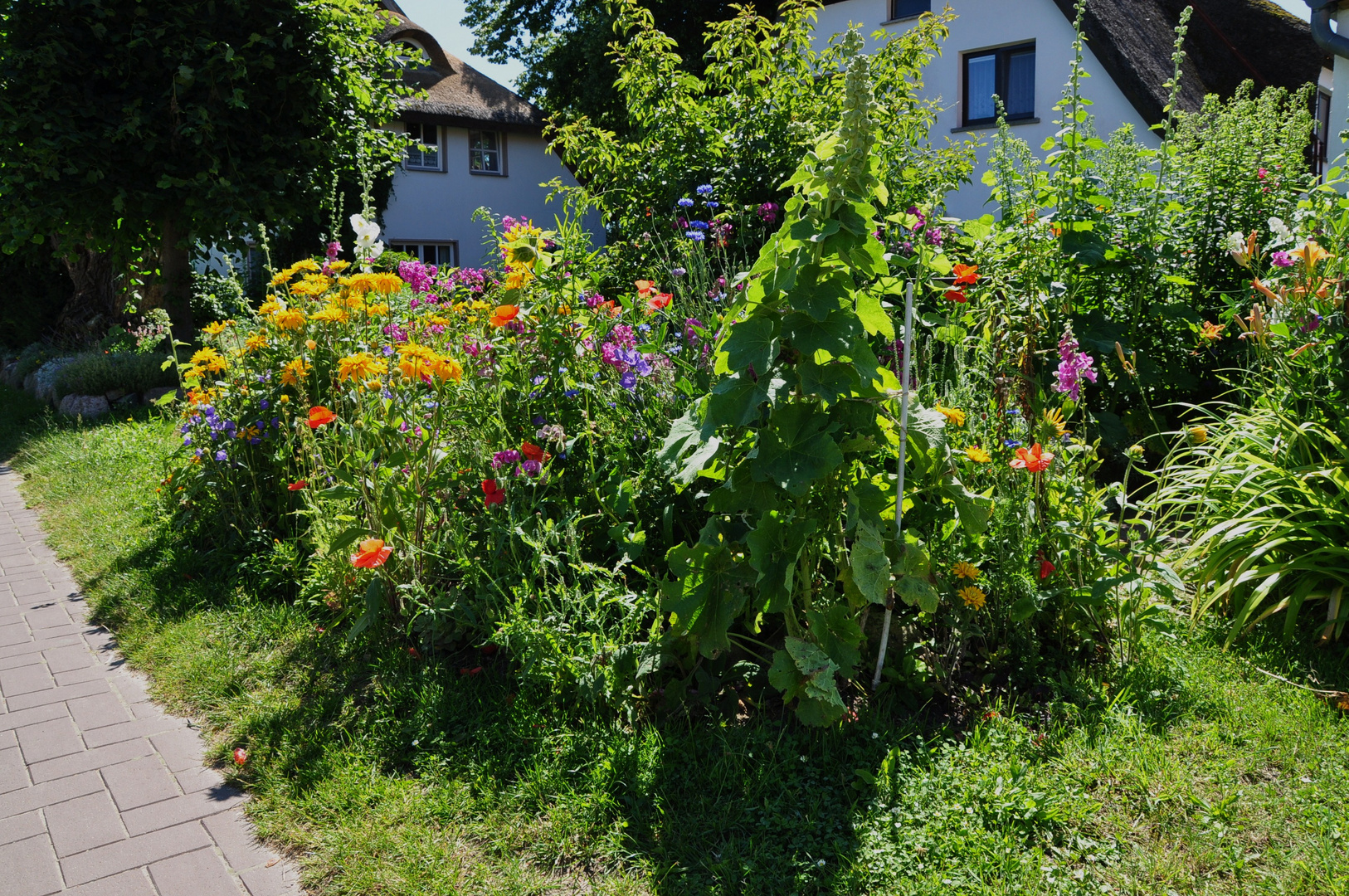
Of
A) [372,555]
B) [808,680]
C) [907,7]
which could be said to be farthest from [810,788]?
[907,7]

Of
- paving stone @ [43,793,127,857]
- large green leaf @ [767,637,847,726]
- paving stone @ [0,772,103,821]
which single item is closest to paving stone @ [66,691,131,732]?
paving stone @ [0,772,103,821]

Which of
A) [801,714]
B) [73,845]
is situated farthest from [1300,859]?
[73,845]

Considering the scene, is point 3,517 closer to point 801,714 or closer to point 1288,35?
point 801,714

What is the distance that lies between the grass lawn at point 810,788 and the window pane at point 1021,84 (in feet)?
42.2

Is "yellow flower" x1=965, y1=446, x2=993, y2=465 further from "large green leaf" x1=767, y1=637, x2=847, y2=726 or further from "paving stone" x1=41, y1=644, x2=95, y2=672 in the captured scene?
"paving stone" x1=41, y1=644, x2=95, y2=672

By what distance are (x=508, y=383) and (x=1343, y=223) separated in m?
3.13

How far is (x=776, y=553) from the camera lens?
8.02ft

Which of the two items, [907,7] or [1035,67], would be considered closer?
[1035,67]

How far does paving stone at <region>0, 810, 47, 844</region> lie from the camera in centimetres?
253

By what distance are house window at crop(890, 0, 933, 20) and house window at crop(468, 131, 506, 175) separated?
10.8 metres

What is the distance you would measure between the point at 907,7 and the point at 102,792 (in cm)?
1579

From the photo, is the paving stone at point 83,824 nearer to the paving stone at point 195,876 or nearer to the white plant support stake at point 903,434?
the paving stone at point 195,876

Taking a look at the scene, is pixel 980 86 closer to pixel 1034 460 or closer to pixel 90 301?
pixel 1034 460

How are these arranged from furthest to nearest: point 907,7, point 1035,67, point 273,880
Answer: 1. point 907,7
2. point 1035,67
3. point 273,880
